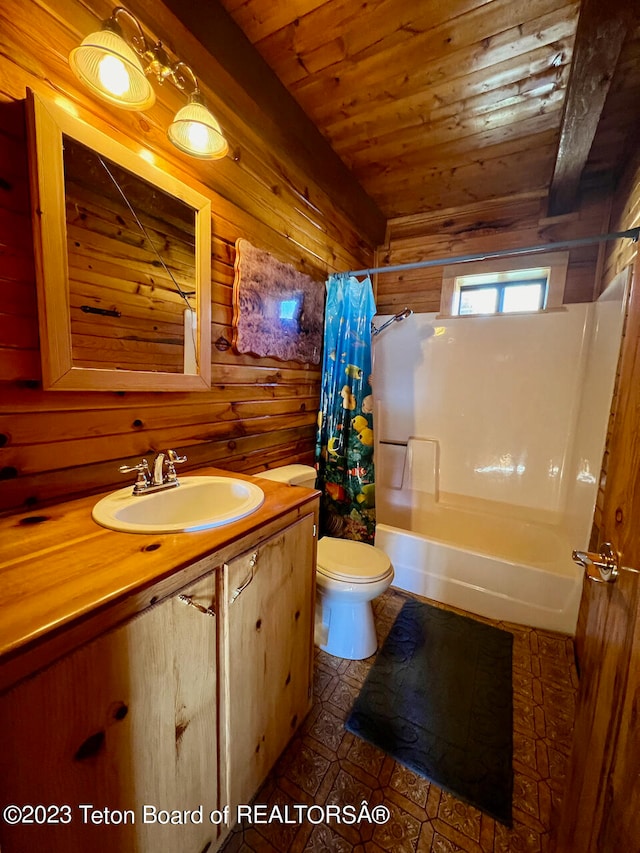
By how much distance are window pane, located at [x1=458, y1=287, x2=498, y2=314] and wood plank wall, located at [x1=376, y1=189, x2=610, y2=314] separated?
0.20 metres

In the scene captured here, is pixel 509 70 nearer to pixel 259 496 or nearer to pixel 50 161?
pixel 50 161

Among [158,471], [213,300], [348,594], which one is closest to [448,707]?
[348,594]

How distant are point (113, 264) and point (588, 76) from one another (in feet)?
6.15

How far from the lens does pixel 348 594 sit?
1.40 m

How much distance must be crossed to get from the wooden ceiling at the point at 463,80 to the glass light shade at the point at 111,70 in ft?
2.60

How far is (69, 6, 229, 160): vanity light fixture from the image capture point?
82 centimetres

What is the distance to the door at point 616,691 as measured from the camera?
49 cm

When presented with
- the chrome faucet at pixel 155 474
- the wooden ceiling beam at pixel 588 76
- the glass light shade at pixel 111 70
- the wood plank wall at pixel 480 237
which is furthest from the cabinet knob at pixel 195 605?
the wood plank wall at pixel 480 237

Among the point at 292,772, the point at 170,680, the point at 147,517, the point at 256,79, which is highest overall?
the point at 256,79

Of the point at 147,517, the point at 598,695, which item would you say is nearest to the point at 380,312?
the point at 147,517

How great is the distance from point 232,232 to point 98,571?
1370 millimetres

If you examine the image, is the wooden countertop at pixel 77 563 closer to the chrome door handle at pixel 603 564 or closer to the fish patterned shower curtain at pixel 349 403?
the chrome door handle at pixel 603 564

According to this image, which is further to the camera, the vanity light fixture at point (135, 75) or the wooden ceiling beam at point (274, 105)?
the wooden ceiling beam at point (274, 105)

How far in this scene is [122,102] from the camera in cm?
90
